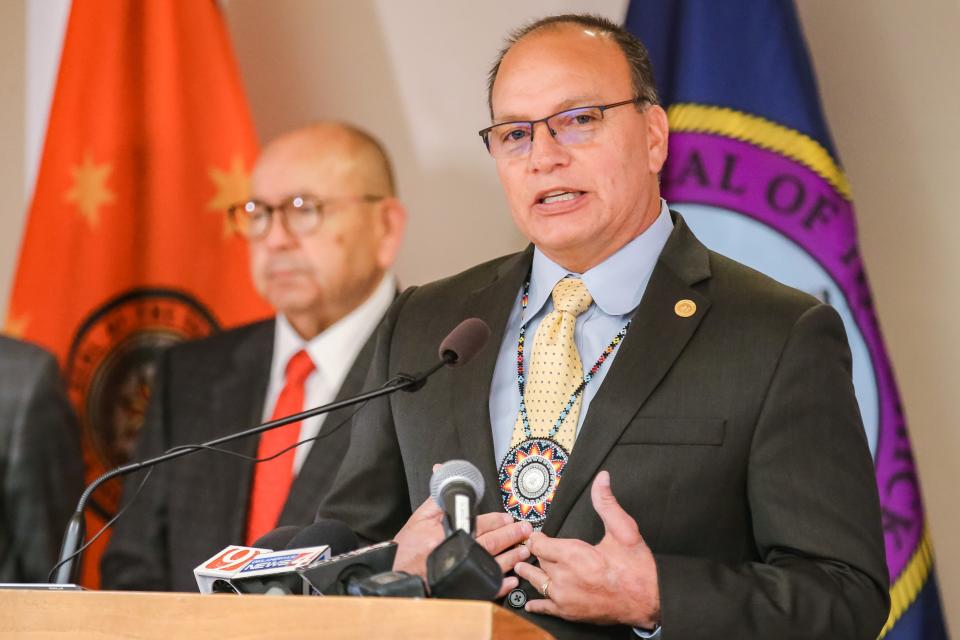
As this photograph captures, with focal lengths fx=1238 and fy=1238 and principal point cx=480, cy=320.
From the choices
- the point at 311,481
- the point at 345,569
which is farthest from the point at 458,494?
the point at 311,481

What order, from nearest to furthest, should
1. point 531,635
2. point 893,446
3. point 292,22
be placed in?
point 531,635, point 893,446, point 292,22

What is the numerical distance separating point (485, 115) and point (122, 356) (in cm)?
141

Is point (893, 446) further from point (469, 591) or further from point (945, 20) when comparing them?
point (469, 591)

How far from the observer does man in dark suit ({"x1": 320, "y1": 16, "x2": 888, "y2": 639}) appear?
6.39 ft

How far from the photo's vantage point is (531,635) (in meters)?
1.46

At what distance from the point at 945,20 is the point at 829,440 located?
6.90 feet

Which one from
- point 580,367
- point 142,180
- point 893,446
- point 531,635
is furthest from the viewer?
point 142,180

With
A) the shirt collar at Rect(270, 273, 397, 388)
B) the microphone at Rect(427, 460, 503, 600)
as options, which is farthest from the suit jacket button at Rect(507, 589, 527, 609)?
the shirt collar at Rect(270, 273, 397, 388)

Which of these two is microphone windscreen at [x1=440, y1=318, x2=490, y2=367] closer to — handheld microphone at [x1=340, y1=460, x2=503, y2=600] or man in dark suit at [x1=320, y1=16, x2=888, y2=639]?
man in dark suit at [x1=320, y1=16, x2=888, y2=639]

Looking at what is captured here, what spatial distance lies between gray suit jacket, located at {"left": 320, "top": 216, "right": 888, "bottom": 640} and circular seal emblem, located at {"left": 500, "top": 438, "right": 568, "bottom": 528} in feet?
0.12

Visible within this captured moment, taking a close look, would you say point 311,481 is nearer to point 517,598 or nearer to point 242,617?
point 517,598

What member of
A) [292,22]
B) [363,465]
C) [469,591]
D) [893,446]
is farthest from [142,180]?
[469,591]

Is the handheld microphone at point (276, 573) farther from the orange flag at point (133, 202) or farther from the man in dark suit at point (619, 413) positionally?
the orange flag at point (133, 202)

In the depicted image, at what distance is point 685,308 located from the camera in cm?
229
